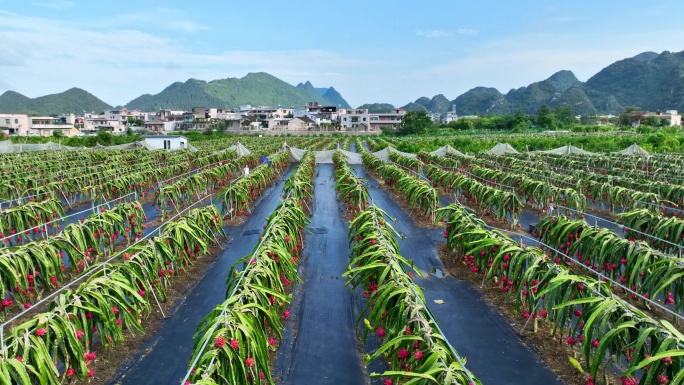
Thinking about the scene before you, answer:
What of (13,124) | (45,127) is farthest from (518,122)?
(13,124)

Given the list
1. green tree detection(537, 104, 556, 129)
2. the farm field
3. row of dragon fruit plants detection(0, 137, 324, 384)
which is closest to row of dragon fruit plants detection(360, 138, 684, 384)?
the farm field

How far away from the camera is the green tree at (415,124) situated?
64.2m

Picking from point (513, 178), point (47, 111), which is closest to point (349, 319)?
point (513, 178)

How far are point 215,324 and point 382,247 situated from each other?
261cm

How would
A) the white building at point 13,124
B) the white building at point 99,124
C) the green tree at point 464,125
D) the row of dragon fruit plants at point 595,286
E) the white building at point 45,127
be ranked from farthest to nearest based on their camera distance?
the white building at point 99,124 → the green tree at point 464,125 → the white building at point 45,127 → the white building at point 13,124 → the row of dragon fruit plants at point 595,286

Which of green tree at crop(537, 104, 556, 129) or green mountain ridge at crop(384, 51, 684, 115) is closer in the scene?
green tree at crop(537, 104, 556, 129)

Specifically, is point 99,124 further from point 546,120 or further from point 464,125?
point 546,120

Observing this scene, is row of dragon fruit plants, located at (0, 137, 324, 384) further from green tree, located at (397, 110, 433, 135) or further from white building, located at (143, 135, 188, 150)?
green tree, located at (397, 110, 433, 135)

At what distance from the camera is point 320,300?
6414 mm

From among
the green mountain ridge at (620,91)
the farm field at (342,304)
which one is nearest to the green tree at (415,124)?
the farm field at (342,304)

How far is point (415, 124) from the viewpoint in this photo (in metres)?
64.5

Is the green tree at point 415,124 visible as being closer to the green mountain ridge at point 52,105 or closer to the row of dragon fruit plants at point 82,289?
the row of dragon fruit plants at point 82,289

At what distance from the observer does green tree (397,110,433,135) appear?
211ft

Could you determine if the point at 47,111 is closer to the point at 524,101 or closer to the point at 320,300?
the point at 524,101
